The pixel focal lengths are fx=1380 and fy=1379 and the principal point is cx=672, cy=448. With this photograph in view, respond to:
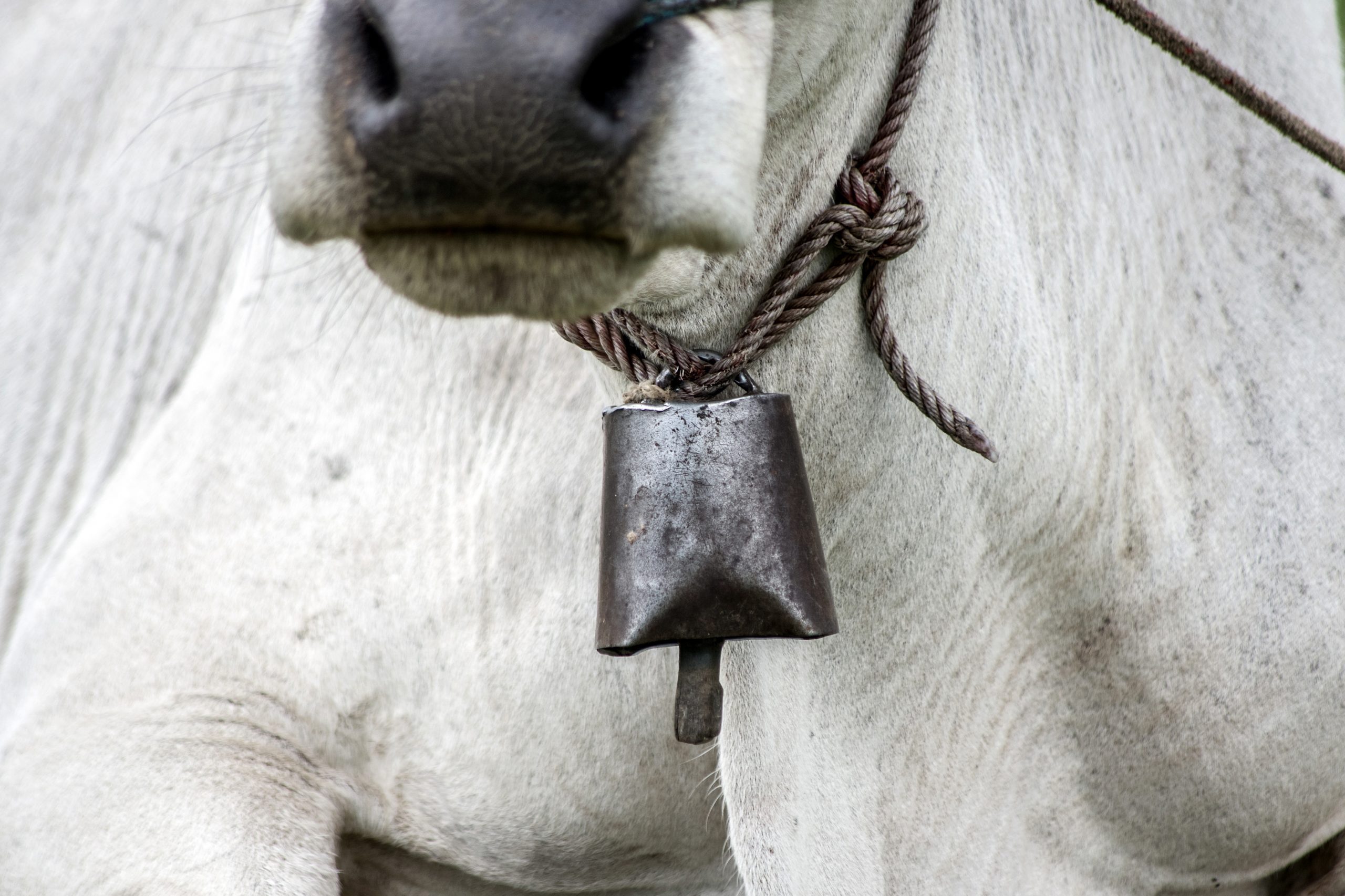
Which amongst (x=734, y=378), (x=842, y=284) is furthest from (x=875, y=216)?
(x=734, y=378)

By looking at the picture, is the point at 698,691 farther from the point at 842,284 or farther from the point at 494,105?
the point at 494,105

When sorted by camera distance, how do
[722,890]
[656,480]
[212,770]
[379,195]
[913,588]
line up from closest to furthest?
[379,195], [656,480], [913,588], [212,770], [722,890]

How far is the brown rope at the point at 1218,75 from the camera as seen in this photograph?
67.3 inches

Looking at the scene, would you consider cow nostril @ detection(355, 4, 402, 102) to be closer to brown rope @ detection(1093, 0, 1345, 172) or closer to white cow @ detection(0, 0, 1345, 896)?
white cow @ detection(0, 0, 1345, 896)

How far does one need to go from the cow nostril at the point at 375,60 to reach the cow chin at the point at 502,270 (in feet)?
0.37

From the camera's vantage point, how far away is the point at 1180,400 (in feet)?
6.49

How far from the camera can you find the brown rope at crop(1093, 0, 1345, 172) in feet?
5.61

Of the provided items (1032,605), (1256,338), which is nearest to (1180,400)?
(1256,338)

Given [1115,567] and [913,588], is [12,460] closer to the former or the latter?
[913,588]

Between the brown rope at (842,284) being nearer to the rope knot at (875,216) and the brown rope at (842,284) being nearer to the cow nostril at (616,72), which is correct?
the rope knot at (875,216)

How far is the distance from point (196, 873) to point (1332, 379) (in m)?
1.81

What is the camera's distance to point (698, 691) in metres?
1.47

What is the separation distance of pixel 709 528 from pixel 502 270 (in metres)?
0.39

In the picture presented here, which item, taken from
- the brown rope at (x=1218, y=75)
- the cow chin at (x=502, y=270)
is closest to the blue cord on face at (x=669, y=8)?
the cow chin at (x=502, y=270)
